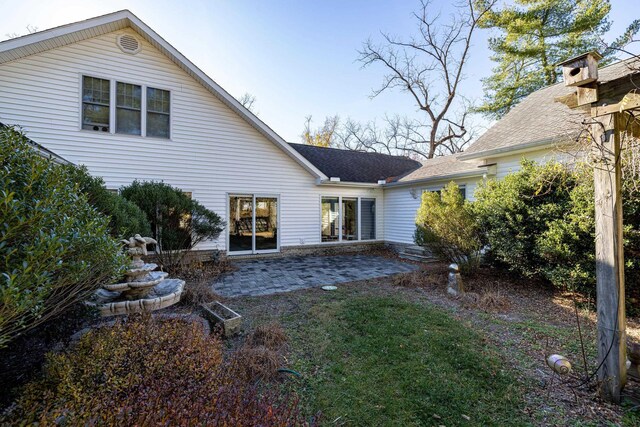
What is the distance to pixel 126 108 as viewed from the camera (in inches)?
325

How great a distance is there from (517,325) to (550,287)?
274 cm

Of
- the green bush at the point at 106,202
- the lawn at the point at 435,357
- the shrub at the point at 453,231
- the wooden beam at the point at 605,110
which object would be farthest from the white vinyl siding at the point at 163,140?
the wooden beam at the point at 605,110

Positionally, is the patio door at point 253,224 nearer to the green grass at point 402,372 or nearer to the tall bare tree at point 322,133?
the green grass at point 402,372

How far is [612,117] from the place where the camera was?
105 inches

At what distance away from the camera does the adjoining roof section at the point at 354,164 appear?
502 inches

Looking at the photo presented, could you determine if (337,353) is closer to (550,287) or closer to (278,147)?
(550,287)

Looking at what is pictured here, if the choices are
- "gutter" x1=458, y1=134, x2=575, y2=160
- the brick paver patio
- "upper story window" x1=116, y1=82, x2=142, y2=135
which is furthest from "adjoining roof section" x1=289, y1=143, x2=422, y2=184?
"upper story window" x1=116, y1=82, x2=142, y2=135

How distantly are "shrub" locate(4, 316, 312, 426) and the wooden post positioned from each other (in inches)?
115

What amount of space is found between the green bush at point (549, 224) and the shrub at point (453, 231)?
30 cm

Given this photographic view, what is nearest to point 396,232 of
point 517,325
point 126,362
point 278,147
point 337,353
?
point 278,147

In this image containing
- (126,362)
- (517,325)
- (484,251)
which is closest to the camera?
(126,362)

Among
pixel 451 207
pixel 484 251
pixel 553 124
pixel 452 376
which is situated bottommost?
pixel 452 376

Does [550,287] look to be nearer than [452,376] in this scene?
No

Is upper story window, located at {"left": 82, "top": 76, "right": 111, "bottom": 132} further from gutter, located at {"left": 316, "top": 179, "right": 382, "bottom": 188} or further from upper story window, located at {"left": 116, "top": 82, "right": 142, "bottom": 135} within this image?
gutter, located at {"left": 316, "top": 179, "right": 382, "bottom": 188}
